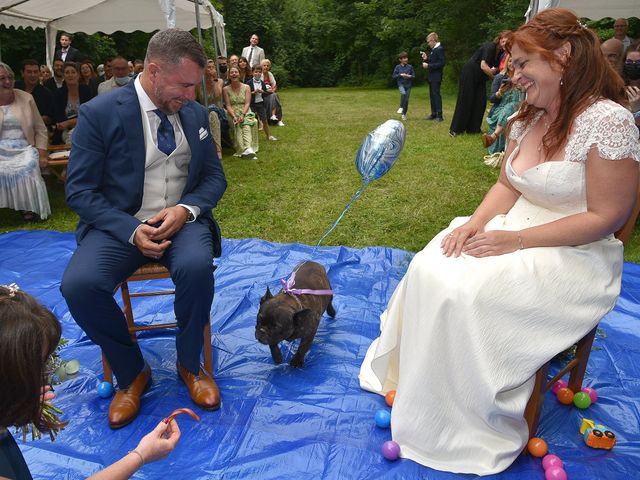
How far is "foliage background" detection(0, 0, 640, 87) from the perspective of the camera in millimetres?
20406

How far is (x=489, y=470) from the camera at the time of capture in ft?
6.84

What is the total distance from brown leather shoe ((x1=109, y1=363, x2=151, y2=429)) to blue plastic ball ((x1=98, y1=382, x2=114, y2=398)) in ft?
0.36

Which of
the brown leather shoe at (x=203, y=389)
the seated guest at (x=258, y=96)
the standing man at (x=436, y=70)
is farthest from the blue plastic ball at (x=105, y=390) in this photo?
the standing man at (x=436, y=70)

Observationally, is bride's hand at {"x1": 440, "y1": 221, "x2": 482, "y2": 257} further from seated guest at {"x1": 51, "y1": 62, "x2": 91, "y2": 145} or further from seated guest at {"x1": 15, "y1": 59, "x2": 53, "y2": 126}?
seated guest at {"x1": 15, "y1": 59, "x2": 53, "y2": 126}

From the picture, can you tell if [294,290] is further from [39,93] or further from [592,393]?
[39,93]

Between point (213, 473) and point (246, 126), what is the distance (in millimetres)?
7321

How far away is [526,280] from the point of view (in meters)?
2.02

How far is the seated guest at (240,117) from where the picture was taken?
8797mm

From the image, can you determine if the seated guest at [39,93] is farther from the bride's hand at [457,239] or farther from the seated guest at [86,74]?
the bride's hand at [457,239]

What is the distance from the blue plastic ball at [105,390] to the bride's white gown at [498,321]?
1492mm

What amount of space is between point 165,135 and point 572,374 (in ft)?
8.08

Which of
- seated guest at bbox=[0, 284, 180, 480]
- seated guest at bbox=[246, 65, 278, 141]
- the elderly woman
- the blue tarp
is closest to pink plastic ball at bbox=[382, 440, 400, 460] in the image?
the blue tarp

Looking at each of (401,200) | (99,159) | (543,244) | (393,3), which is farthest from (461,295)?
(393,3)

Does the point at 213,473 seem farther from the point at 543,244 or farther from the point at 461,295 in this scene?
the point at 543,244
